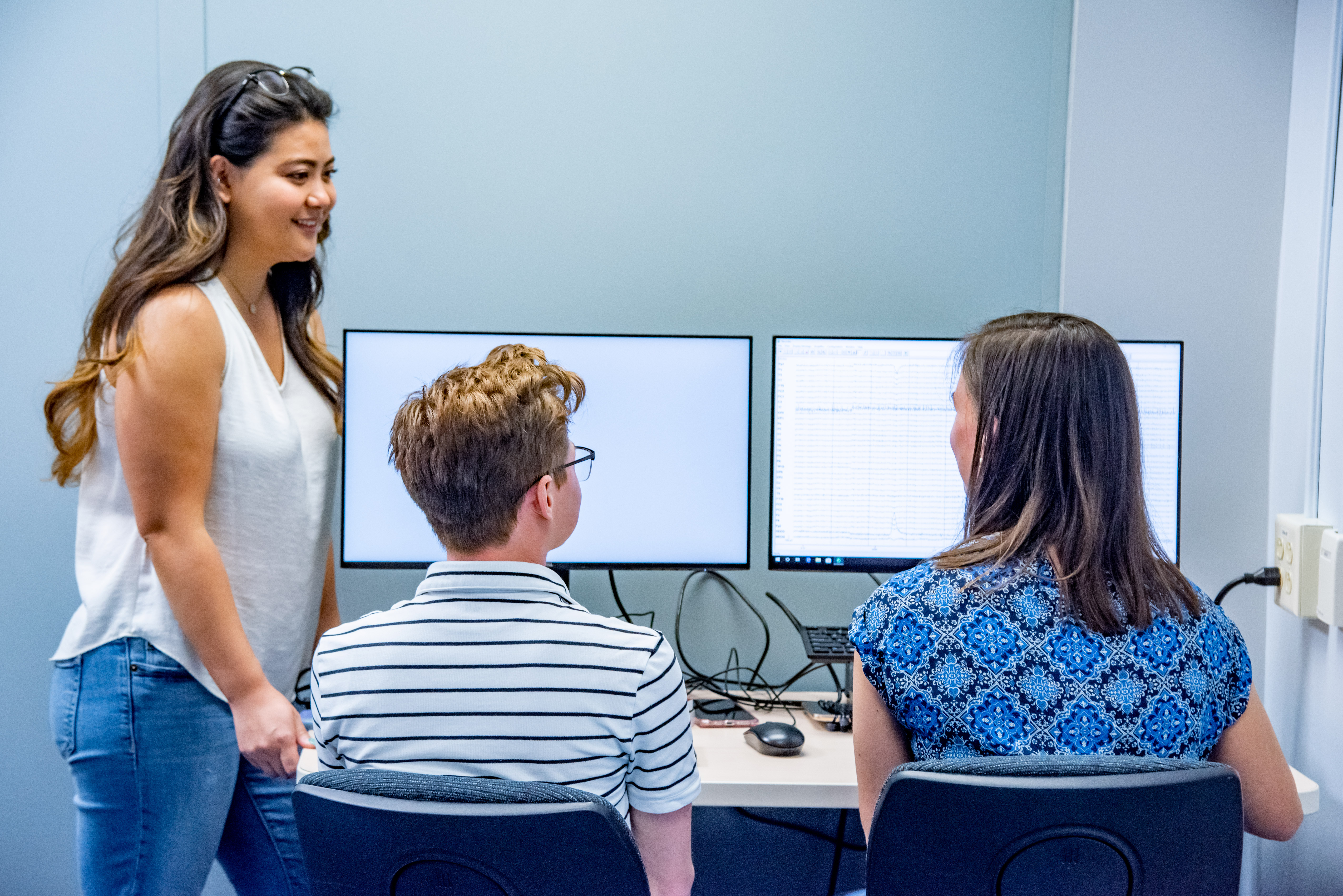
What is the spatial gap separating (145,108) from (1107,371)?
175 centimetres

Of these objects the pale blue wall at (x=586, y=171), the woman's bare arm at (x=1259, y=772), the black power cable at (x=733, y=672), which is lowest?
the black power cable at (x=733, y=672)

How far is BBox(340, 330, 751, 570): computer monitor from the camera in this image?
1.61 meters

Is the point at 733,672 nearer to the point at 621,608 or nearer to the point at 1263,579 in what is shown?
the point at 621,608

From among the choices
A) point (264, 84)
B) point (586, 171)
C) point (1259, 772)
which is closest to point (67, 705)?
point (264, 84)

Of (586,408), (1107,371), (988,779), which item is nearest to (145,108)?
(586,408)

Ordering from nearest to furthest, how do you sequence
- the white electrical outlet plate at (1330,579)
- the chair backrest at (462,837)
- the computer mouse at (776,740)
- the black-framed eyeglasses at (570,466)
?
the chair backrest at (462,837), the black-framed eyeglasses at (570,466), the computer mouse at (776,740), the white electrical outlet plate at (1330,579)

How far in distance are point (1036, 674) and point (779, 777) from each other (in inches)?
20.7

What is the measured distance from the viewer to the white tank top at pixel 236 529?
126cm

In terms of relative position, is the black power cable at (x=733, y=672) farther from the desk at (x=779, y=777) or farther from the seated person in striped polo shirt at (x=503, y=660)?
the seated person in striped polo shirt at (x=503, y=660)

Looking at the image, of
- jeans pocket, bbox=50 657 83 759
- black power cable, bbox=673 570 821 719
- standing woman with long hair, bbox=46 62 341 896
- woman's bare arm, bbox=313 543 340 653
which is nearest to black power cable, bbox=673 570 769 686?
black power cable, bbox=673 570 821 719

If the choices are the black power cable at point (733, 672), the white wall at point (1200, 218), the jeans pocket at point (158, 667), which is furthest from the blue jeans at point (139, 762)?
the white wall at point (1200, 218)

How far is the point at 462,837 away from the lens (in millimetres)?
727

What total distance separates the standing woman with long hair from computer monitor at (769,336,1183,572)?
2.60 feet

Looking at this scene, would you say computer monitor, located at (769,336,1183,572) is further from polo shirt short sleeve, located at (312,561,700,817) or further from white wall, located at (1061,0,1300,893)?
polo shirt short sleeve, located at (312,561,700,817)
